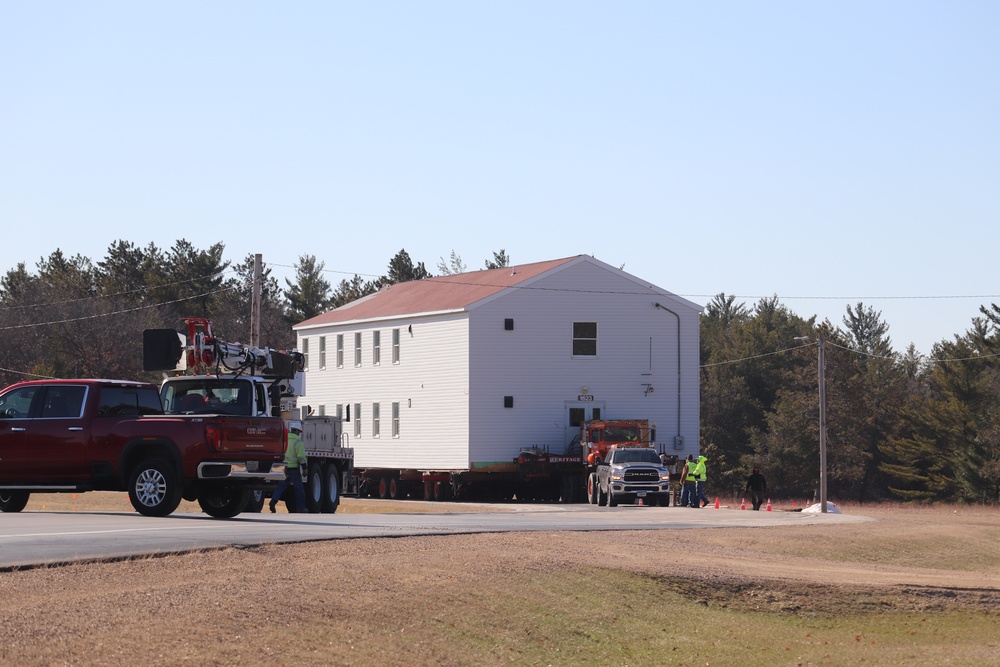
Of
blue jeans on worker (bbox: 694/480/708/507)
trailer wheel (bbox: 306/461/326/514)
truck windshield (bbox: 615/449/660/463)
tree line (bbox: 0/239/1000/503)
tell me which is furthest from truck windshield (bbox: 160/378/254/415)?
tree line (bbox: 0/239/1000/503)

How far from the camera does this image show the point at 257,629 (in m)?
12.8

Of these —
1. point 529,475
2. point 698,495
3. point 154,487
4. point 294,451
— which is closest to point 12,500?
point 154,487

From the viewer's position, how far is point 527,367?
52625 millimetres

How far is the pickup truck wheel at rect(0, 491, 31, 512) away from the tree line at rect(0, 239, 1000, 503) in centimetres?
4638

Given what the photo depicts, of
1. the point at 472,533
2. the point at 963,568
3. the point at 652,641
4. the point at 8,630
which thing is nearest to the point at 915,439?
the point at 963,568

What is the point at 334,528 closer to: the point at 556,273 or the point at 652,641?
the point at 652,641

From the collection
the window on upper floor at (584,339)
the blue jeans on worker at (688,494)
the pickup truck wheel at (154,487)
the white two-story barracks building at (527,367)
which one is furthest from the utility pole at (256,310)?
the pickup truck wheel at (154,487)

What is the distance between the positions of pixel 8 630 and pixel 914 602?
1191 cm

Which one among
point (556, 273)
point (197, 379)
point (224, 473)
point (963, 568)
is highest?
point (556, 273)

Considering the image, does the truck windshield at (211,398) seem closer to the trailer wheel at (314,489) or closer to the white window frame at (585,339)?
the trailer wheel at (314,489)

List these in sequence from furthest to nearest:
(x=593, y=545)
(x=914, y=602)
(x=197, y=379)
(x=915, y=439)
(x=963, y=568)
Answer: (x=915, y=439) → (x=963, y=568) → (x=197, y=379) → (x=593, y=545) → (x=914, y=602)

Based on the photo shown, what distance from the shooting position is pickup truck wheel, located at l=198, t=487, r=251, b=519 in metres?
23.9

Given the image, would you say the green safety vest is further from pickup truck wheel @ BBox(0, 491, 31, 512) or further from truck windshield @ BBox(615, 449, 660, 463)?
truck windshield @ BBox(615, 449, 660, 463)

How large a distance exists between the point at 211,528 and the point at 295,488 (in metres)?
9.75
